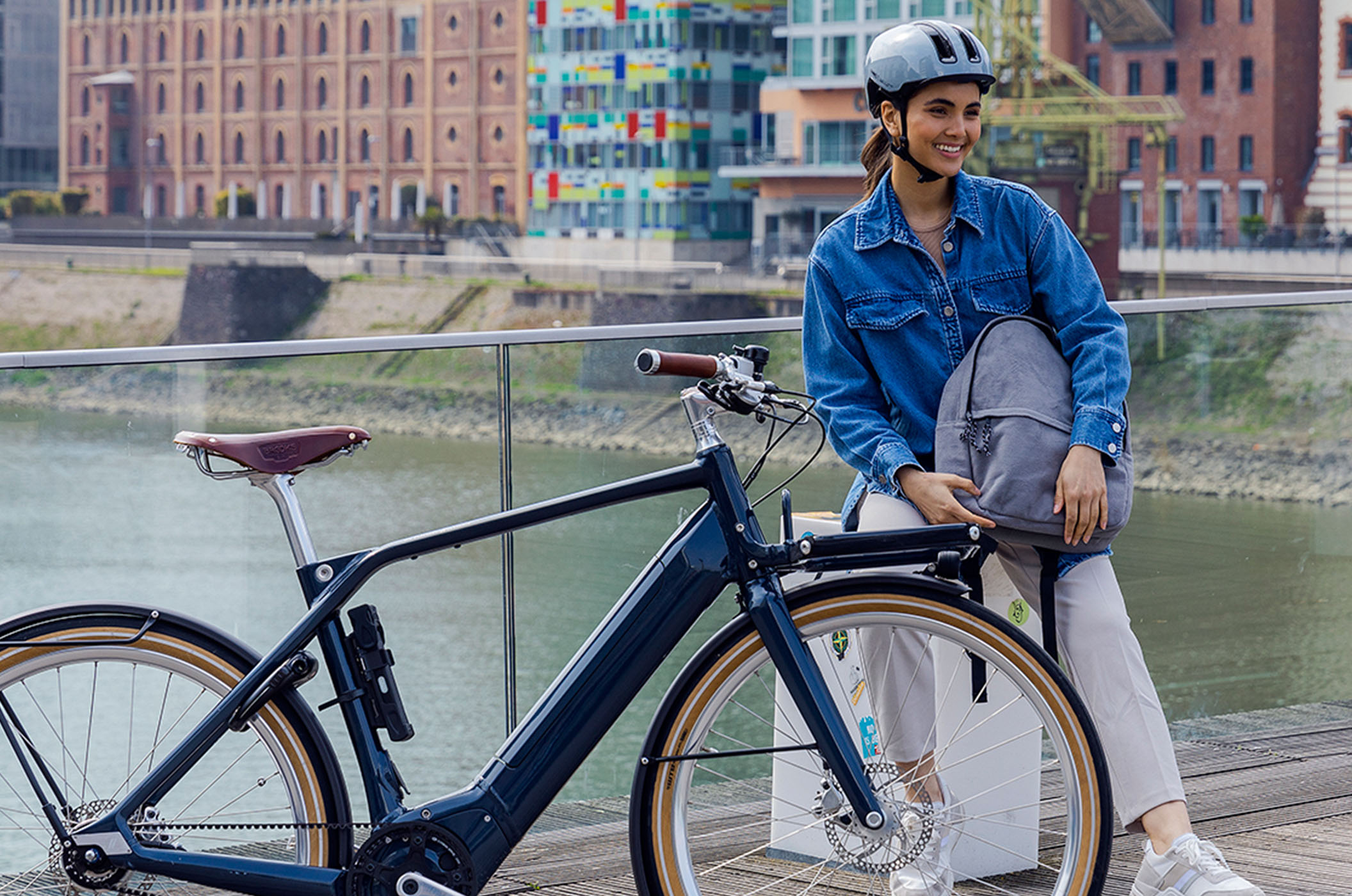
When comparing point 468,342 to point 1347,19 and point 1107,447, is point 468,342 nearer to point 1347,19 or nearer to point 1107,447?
point 1107,447

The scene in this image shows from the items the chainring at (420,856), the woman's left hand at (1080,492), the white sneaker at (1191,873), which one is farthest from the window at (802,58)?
the chainring at (420,856)

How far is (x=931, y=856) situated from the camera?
2.30 metres

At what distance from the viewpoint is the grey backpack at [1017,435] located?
2.26 metres

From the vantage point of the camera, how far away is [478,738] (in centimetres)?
437

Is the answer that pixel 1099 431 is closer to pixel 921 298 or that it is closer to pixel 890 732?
pixel 921 298

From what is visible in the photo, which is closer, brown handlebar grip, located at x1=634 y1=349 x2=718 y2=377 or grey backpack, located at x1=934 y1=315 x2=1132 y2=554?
brown handlebar grip, located at x1=634 y1=349 x2=718 y2=377

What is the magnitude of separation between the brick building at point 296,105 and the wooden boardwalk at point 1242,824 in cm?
5472

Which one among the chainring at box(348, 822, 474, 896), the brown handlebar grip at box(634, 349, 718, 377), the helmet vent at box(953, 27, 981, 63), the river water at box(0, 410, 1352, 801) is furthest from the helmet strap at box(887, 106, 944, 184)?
the chainring at box(348, 822, 474, 896)

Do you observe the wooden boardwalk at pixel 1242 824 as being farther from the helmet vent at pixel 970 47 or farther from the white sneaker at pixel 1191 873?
the helmet vent at pixel 970 47

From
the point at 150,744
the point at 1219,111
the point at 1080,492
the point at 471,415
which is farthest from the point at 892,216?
the point at 1219,111

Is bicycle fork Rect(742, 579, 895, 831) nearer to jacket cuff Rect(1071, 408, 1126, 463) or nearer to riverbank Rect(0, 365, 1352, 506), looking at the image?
jacket cuff Rect(1071, 408, 1126, 463)

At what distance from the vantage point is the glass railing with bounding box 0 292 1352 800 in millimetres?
3525

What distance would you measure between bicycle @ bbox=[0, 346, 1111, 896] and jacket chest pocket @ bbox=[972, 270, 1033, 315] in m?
0.36

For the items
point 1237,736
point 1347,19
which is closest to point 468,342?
point 1237,736
